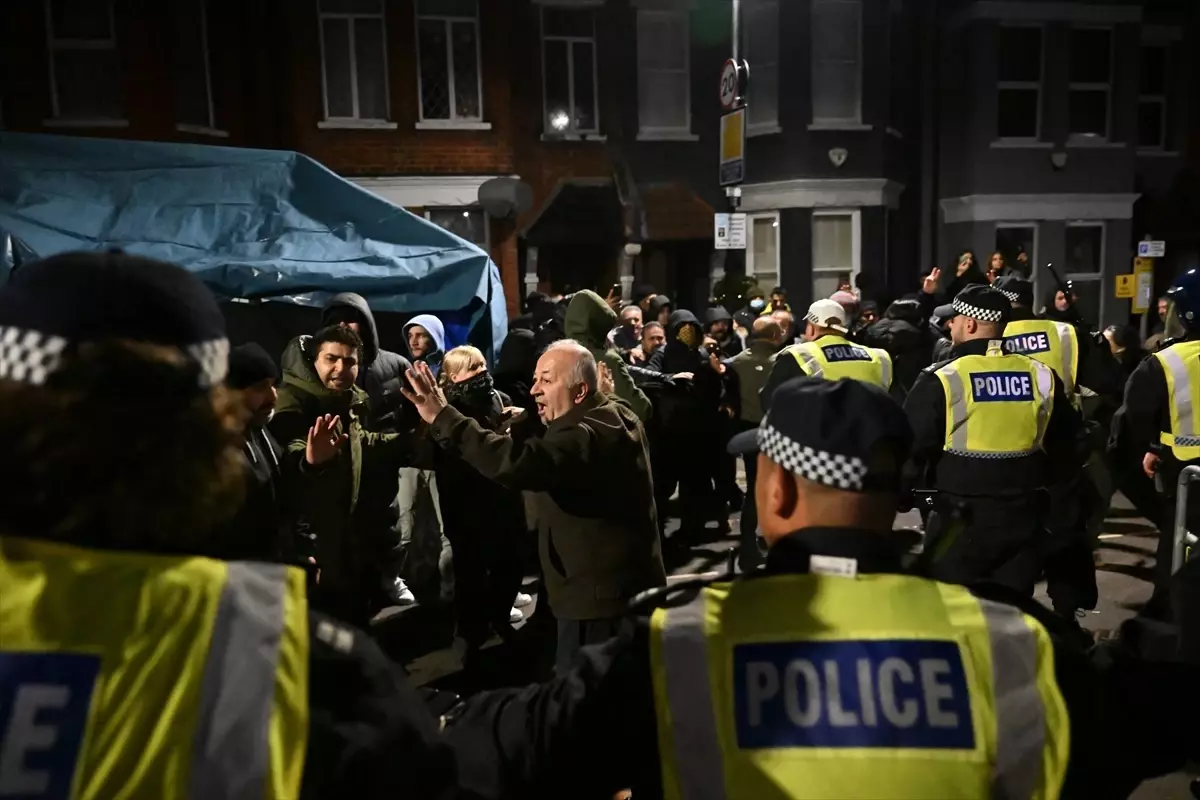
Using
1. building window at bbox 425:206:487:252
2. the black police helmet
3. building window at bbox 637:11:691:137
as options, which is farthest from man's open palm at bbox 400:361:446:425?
building window at bbox 637:11:691:137

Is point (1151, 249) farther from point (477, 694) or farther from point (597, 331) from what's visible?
point (477, 694)

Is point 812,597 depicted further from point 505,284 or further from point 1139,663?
point 505,284

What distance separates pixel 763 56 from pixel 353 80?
7397 millimetres

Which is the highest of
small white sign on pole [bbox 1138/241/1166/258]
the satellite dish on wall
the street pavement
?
the satellite dish on wall

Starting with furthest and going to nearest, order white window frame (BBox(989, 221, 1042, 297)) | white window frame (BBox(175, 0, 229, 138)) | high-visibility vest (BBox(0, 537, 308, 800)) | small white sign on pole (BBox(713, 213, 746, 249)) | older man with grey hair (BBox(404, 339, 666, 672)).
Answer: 1. white window frame (BBox(989, 221, 1042, 297))
2. white window frame (BBox(175, 0, 229, 138))
3. small white sign on pole (BBox(713, 213, 746, 249))
4. older man with grey hair (BBox(404, 339, 666, 672))
5. high-visibility vest (BBox(0, 537, 308, 800))

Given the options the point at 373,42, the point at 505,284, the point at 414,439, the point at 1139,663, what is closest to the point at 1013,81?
the point at 505,284

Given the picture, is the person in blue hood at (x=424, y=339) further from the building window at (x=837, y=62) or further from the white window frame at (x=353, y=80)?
the building window at (x=837, y=62)

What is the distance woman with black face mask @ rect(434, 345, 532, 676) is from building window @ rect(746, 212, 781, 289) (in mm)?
13262

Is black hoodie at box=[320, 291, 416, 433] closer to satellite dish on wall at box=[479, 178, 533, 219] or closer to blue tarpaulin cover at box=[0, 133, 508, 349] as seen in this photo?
blue tarpaulin cover at box=[0, 133, 508, 349]

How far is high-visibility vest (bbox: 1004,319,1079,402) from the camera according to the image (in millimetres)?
6359

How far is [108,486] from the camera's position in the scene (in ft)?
4.29

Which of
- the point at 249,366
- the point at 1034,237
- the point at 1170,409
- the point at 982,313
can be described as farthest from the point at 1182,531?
the point at 1034,237

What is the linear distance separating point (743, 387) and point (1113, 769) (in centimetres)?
638

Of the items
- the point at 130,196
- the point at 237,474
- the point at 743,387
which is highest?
the point at 130,196
